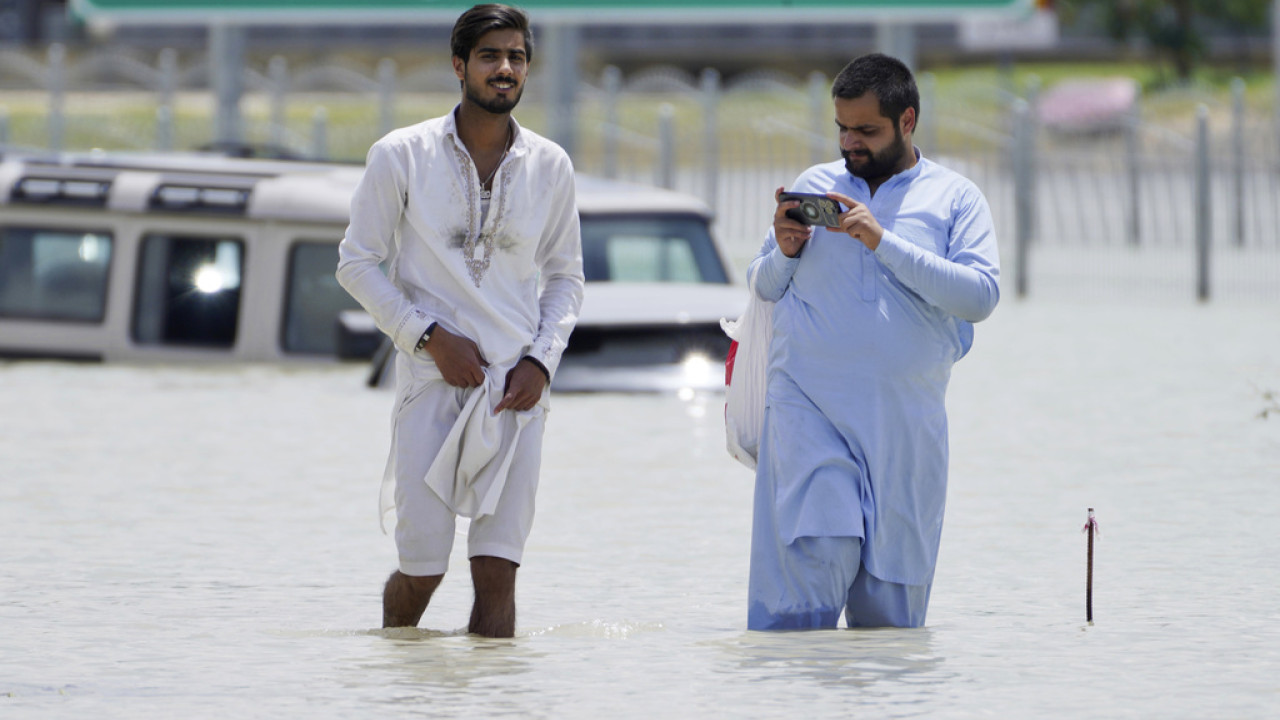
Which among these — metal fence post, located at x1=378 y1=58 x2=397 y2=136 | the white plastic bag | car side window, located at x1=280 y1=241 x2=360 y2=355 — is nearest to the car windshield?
car side window, located at x1=280 y1=241 x2=360 y2=355

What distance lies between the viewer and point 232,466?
10.4m

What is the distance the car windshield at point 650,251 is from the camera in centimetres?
1234

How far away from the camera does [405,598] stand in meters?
5.99

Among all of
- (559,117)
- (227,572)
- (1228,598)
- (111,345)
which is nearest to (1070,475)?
(1228,598)

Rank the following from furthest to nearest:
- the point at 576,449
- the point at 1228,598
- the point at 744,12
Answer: the point at 744,12 < the point at 576,449 < the point at 1228,598

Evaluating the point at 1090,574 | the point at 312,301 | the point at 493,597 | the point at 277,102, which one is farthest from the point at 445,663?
the point at 277,102

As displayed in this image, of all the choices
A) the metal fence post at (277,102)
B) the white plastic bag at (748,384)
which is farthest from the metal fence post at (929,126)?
the white plastic bag at (748,384)

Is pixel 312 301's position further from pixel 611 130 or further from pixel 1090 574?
pixel 611 130

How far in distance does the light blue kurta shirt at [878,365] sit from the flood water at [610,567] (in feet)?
0.94

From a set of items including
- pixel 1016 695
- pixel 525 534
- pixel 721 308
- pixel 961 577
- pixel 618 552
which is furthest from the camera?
pixel 721 308

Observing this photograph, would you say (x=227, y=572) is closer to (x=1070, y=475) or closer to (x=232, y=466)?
(x=232, y=466)

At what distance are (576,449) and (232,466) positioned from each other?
→ 4.97 ft

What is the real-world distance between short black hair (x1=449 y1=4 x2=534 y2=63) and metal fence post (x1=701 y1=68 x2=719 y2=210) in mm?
17954

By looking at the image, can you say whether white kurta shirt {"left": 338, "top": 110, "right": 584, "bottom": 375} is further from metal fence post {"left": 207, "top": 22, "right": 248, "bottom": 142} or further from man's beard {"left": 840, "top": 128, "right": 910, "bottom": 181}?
metal fence post {"left": 207, "top": 22, "right": 248, "bottom": 142}
